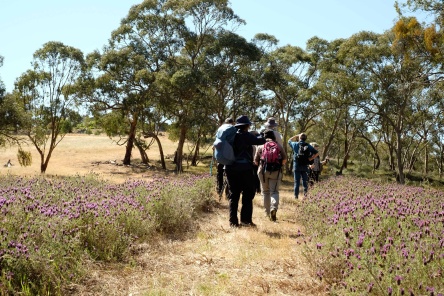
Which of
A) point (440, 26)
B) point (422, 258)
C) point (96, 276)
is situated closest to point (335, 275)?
point (422, 258)

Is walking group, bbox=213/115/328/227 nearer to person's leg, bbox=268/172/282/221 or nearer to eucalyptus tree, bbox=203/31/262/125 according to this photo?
person's leg, bbox=268/172/282/221

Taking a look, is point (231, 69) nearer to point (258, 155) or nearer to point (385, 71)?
point (385, 71)

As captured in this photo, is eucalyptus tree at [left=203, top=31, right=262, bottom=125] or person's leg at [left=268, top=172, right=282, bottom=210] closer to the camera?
person's leg at [left=268, top=172, right=282, bottom=210]

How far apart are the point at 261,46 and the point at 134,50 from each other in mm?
10272

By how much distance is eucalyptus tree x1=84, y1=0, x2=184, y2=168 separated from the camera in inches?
1094

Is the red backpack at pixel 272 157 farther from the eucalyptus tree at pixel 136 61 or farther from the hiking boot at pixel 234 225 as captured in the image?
the eucalyptus tree at pixel 136 61

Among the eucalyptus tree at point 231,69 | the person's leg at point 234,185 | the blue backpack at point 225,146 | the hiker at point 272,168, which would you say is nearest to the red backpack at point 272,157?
the hiker at point 272,168

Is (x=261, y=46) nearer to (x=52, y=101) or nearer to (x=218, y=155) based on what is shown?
(x=52, y=101)

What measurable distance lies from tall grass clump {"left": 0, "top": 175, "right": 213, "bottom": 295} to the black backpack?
174 inches

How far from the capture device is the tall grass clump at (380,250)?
10.0ft

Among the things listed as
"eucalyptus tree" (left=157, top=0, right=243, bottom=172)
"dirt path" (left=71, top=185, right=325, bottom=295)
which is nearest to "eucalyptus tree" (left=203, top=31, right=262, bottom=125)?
"eucalyptus tree" (left=157, top=0, right=243, bottom=172)

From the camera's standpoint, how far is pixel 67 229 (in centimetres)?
452

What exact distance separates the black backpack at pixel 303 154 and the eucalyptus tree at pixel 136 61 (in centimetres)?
1819

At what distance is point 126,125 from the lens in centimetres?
3475
